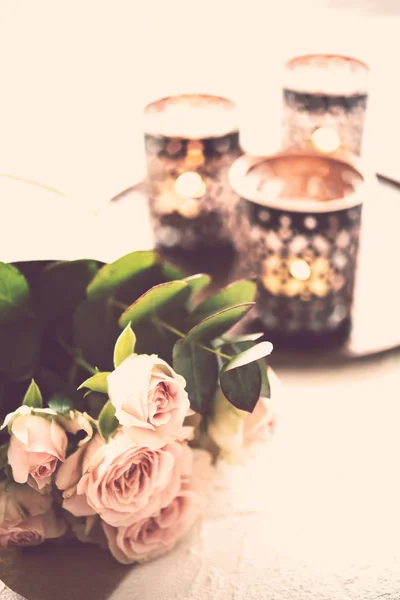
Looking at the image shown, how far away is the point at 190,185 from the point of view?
1.97ft

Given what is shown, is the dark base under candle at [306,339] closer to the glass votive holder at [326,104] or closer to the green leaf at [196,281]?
the green leaf at [196,281]

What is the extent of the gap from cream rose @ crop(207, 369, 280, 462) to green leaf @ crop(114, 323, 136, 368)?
0.06 meters

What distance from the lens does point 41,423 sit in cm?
34

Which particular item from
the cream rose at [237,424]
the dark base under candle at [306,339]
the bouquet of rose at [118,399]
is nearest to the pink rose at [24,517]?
the bouquet of rose at [118,399]

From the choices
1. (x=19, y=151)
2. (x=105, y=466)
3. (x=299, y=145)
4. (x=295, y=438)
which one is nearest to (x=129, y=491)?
(x=105, y=466)

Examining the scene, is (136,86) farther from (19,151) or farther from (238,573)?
(238,573)

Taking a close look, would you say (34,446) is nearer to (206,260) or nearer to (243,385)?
(243,385)

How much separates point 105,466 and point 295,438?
0.60 feet

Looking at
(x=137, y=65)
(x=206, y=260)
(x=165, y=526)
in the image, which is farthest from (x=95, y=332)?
(x=137, y=65)

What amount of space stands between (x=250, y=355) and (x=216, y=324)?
0.03m

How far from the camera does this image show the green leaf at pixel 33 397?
341mm

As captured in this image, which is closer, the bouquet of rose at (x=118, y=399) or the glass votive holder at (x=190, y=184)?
the bouquet of rose at (x=118, y=399)

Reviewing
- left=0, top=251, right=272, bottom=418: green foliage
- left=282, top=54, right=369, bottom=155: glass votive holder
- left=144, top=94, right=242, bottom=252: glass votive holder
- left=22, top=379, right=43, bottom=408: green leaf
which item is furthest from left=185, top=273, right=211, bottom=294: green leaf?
left=282, top=54, right=369, bottom=155: glass votive holder

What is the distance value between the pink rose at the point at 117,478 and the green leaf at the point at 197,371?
27 millimetres
